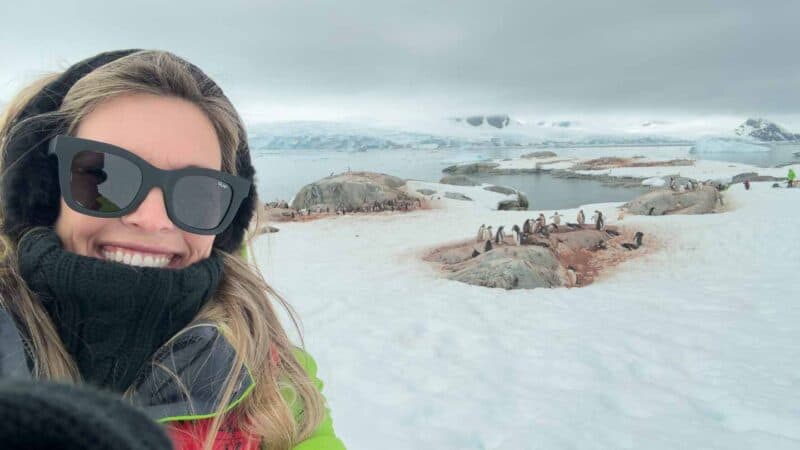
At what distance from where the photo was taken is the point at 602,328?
15.3 feet

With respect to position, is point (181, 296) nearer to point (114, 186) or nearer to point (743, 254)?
point (114, 186)

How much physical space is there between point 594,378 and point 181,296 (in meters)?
3.29

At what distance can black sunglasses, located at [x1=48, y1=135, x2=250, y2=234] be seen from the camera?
1.16 metres

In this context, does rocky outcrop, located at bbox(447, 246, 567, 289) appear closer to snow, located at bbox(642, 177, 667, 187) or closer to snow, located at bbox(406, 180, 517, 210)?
snow, located at bbox(406, 180, 517, 210)

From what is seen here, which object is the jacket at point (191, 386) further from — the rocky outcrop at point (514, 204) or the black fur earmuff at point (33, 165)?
the rocky outcrop at point (514, 204)

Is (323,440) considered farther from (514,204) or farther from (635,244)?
(514,204)

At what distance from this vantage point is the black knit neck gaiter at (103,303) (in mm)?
1054

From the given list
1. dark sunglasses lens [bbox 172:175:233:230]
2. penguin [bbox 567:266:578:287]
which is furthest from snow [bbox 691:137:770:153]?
dark sunglasses lens [bbox 172:175:233:230]

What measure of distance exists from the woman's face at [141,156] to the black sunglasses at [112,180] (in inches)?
0.8

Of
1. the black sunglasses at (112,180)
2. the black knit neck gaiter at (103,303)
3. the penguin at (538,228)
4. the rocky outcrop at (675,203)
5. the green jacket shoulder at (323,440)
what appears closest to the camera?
the black knit neck gaiter at (103,303)

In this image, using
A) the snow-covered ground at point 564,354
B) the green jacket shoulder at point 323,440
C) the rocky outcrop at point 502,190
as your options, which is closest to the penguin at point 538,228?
the snow-covered ground at point 564,354

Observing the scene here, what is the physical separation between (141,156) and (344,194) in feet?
52.4

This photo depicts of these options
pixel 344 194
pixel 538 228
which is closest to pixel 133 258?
pixel 538 228

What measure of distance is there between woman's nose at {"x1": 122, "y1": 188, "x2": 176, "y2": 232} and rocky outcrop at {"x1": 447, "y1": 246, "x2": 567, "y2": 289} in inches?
216
